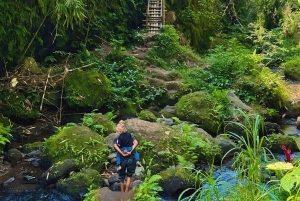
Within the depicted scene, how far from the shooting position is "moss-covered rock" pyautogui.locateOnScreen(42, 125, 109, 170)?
702 cm

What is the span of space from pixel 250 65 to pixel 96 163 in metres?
7.02

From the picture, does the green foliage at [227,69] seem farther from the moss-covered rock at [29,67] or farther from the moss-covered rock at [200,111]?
the moss-covered rock at [29,67]

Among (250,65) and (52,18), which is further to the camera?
(250,65)

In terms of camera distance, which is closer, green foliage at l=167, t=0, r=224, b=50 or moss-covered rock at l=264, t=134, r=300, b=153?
moss-covered rock at l=264, t=134, r=300, b=153

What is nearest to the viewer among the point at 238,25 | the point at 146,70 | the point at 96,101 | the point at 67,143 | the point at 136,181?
the point at 136,181

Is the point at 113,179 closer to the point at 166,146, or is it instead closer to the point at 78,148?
the point at 78,148

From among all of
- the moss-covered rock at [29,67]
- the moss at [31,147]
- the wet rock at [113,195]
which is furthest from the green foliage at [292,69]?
the wet rock at [113,195]

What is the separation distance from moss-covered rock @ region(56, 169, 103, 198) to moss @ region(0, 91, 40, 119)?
10.5ft

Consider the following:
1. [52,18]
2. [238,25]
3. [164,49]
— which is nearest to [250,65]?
[164,49]

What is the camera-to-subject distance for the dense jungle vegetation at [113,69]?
31.5ft

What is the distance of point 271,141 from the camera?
855 cm

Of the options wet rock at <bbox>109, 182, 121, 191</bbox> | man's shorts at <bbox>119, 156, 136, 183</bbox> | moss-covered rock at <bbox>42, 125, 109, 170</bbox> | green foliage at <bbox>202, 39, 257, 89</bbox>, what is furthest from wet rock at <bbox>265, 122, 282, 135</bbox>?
man's shorts at <bbox>119, 156, 136, 183</bbox>

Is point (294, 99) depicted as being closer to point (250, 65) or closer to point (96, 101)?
point (250, 65)

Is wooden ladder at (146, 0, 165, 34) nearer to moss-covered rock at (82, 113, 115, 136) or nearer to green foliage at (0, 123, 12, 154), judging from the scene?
moss-covered rock at (82, 113, 115, 136)
